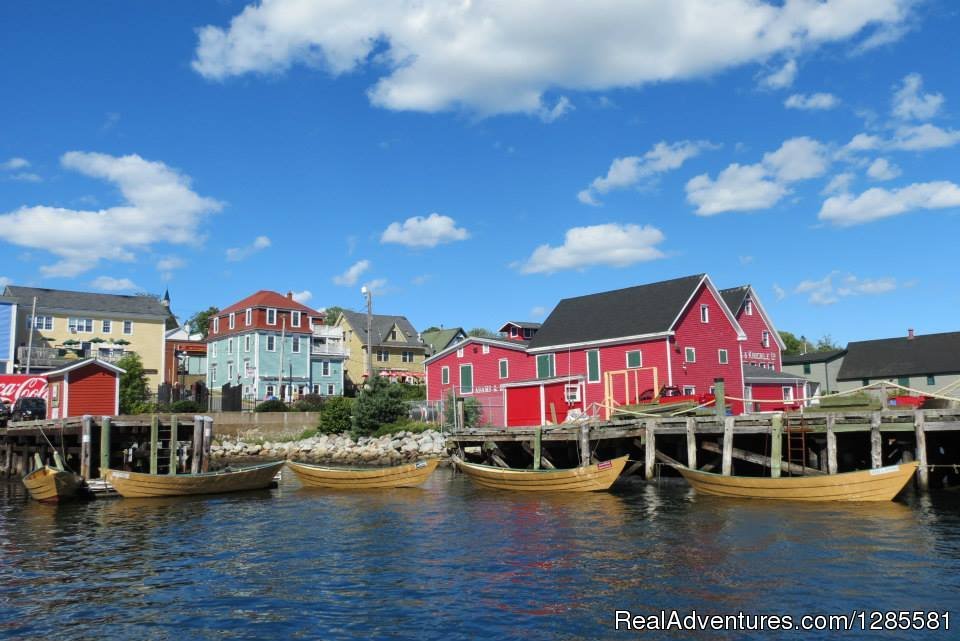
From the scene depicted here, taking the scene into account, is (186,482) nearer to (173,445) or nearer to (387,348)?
(173,445)

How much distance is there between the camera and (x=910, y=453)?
25234 millimetres

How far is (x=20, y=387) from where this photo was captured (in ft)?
156

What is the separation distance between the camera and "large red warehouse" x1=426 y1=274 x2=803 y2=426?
4431 cm

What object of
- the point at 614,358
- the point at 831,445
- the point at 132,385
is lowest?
the point at 831,445

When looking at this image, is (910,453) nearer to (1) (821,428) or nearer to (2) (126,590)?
(1) (821,428)

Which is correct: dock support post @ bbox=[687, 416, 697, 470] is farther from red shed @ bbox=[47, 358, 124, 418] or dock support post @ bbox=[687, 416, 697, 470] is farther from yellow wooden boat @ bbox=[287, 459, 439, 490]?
red shed @ bbox=[47, 358, 124, 418]

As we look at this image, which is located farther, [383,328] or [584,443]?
[383,328]

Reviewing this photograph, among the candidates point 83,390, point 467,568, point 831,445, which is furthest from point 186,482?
point 831,445

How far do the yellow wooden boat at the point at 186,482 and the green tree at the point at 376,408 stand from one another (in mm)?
17416

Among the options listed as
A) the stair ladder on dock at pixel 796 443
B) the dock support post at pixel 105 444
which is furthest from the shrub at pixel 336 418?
the stair ladder on dock at pixel 796 443

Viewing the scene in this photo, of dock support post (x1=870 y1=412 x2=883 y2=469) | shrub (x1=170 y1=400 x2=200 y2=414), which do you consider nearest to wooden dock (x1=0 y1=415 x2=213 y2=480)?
shrub (x1=170 y1=400 x2=200 y2=414)

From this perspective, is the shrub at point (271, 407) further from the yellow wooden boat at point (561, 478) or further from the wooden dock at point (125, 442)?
the yellow wooden boat at point (561, 478)

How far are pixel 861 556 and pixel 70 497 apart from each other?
25.5 m

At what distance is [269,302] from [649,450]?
157 ft
